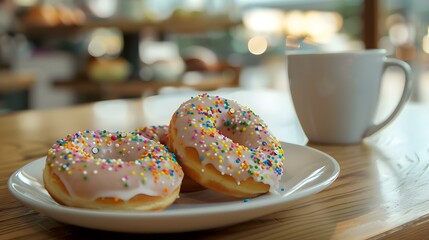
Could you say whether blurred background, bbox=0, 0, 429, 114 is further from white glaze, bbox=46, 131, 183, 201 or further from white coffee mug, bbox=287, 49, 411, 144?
white glaze, bbox=46, 131, 183, 201

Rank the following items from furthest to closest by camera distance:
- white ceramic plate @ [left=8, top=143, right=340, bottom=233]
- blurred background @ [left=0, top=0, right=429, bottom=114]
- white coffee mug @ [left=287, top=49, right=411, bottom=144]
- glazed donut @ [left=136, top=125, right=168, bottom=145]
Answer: blurred background @ [left=0, top=0, right=429, bottom=114] → white coffee mug @ [left=287, top=49, right=411, bottom=144] → glazed donut @ [left=136, top=125, right=168, bottom=145] → white ceramic plate @ [left=8, top=143, right=340, bottom=233]

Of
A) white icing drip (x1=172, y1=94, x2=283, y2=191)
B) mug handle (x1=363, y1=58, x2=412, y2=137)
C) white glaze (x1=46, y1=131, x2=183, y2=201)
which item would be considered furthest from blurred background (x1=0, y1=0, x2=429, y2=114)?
white glaze (x1=46, y1=131, x2=183, y2=201)

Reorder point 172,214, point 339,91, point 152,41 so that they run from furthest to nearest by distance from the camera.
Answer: point 152,41, point 339,91, point 172,214

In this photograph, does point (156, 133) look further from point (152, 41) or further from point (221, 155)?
point (152, 41)

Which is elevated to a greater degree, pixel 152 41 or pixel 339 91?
pixel 339 91

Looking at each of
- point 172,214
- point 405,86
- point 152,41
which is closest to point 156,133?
point 172,214
